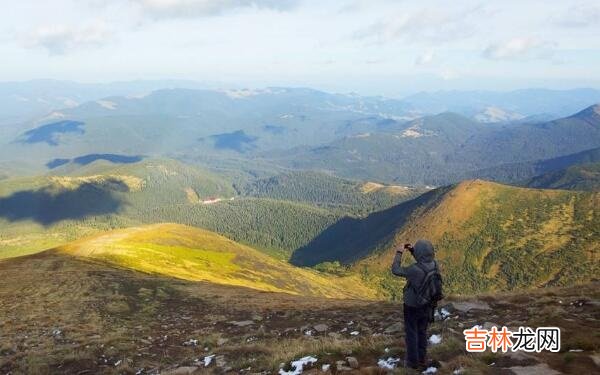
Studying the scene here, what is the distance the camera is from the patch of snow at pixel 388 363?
1615 cm

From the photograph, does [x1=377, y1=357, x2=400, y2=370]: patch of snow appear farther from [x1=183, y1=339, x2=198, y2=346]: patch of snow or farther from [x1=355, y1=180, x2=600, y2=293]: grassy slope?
[x1=355, y1=180, x2=600, y2=293]: grassy slope

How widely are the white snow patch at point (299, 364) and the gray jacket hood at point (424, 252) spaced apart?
5.91 m

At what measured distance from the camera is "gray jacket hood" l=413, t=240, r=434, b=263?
50.0 ft

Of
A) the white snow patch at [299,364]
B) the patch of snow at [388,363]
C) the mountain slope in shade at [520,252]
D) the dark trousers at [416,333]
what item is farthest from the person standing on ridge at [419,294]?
the mountain slope in shade at [520,252]

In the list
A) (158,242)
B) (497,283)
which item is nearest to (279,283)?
(158,242)

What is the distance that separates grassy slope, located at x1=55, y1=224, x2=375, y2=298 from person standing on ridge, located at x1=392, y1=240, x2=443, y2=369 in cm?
7236

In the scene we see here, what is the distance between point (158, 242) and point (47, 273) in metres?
80.0

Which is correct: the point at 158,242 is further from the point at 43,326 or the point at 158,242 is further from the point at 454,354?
the point at 454,354

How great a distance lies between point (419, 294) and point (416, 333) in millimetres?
1328

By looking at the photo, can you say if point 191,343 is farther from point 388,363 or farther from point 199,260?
point 199,260

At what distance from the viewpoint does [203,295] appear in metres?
49.9

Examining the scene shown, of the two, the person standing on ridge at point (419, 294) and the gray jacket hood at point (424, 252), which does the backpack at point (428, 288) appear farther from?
the gray jacket hood at point (424, 252)

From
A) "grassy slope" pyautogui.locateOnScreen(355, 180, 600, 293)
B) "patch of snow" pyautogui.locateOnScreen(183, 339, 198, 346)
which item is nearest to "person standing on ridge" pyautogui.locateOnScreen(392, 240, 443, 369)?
"patch of snow" pyautogui.locateOnScreen(183, 339, 198, 346)

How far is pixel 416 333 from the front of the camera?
15469 mm
